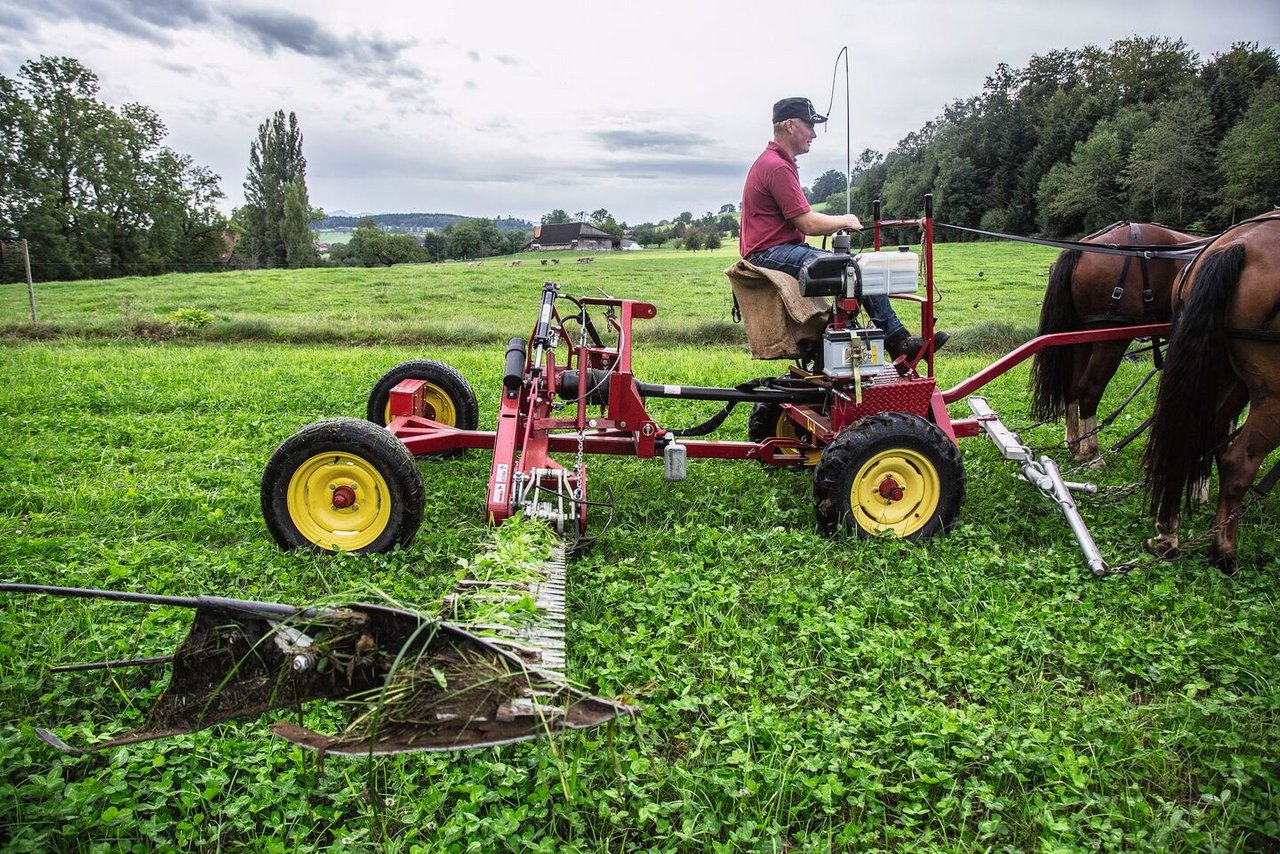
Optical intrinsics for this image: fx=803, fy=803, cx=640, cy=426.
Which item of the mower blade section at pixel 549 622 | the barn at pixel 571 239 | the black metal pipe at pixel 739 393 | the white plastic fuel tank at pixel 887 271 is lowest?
the mower blade section at pixel 549 622

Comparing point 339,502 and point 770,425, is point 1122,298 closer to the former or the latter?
point 770,425

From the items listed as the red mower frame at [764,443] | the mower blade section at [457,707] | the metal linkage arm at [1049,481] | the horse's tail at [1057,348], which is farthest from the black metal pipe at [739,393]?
the mower blade section at [457,707]

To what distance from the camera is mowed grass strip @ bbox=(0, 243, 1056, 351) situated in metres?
15.1

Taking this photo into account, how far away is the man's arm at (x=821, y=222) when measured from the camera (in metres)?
5.26

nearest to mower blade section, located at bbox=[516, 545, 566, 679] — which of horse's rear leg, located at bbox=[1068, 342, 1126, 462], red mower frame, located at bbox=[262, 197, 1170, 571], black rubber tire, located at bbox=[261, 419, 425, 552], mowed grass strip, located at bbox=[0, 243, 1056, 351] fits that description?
red mower frame, located at bbox=[262, 197, 1170, 571]

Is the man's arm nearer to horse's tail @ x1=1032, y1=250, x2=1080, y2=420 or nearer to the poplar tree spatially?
Result: horse's tail @ x1=1032, y1=250, x2=1080, y2=420

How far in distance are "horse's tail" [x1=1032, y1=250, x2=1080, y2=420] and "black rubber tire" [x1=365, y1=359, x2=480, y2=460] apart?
5.01 meters

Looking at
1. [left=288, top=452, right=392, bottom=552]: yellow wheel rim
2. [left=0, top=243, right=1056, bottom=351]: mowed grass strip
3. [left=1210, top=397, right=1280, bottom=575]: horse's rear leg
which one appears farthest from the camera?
[left=0, top=243, right=1056, bottom=351]: mowed grass strip

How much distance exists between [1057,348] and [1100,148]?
23120 millimetres

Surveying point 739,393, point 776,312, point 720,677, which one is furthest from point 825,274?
point 720,677

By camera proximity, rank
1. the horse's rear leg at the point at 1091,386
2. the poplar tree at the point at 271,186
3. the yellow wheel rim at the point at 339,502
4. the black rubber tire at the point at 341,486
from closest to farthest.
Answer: the black rubber tire at the point at 341,486 < the yellow wheel rim at the point at 339,502 < the horse's rear leg at the point at 1091,386 < the poplar tree at the point at 271,186

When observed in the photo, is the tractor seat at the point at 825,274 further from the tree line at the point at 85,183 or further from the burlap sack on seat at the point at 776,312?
the tree line at the point at 85,183

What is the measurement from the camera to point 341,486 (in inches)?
181

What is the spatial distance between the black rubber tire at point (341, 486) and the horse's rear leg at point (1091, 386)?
5321mm
